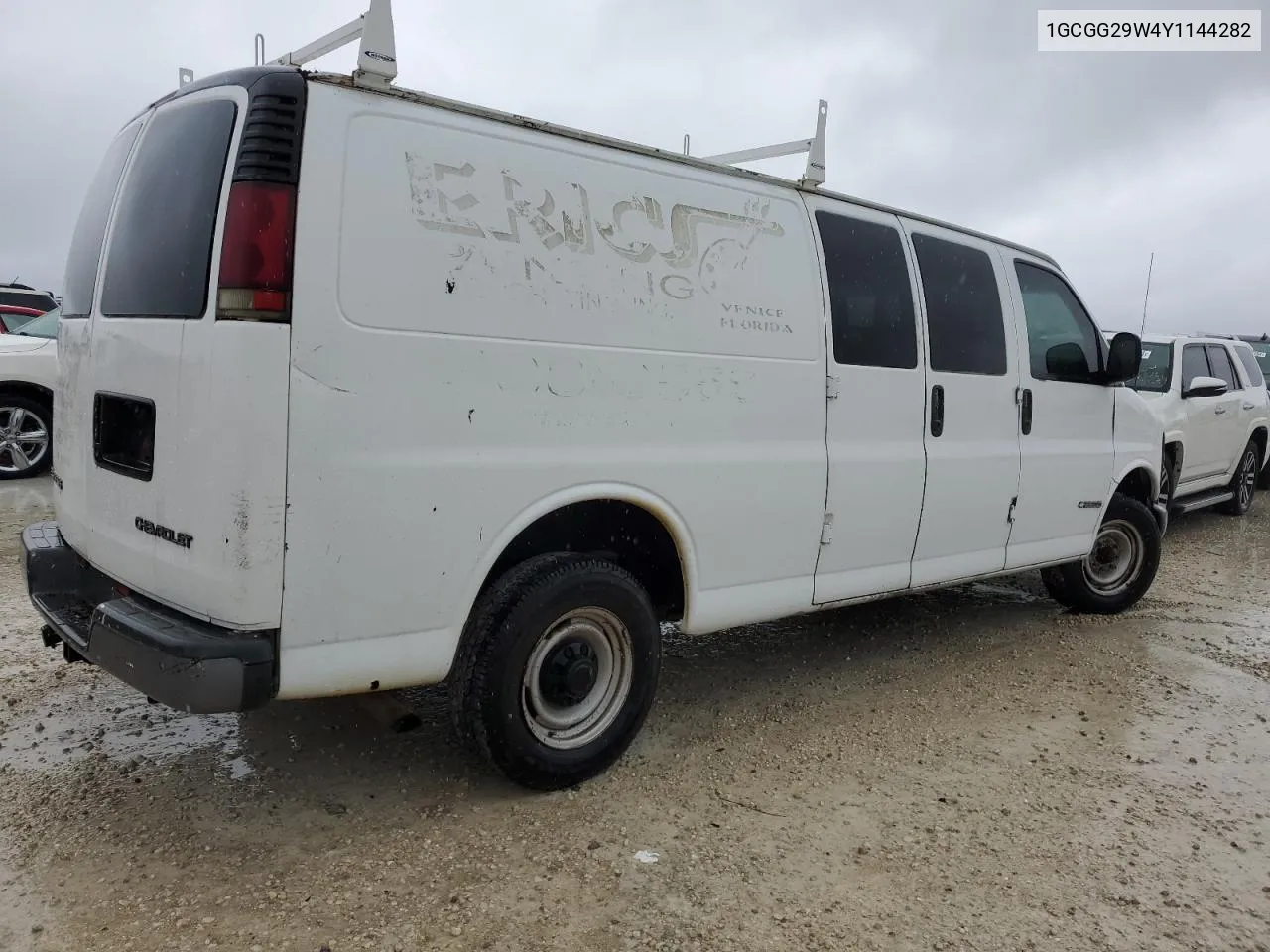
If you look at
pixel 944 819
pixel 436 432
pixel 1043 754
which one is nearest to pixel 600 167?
pixel 436 432

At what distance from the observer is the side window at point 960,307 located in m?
4.45

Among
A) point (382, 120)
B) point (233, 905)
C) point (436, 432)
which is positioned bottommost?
point (233, 905)

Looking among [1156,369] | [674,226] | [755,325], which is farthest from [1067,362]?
[1156,369]

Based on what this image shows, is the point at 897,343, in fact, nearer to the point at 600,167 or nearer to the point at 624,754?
the point at 600,167

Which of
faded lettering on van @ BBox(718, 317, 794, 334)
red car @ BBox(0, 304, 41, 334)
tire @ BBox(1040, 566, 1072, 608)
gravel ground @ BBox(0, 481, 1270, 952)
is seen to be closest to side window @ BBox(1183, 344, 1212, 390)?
tire @ BBox(1040, 566, 1072, 608)

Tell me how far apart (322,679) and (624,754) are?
4.44 ft

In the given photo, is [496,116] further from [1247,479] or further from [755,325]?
[1247,479]

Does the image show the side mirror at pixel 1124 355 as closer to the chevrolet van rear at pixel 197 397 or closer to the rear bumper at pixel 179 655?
the chevrolet van rear at pixel 197 397

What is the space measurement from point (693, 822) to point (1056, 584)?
3742mm

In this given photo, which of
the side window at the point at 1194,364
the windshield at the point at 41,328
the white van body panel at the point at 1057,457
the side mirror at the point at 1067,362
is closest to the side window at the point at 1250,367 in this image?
the side window at the point at 1194,364

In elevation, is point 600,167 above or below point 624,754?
above

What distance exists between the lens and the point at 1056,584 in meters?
5.95

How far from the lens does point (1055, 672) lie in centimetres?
486

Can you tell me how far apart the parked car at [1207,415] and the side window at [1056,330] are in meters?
3.02
